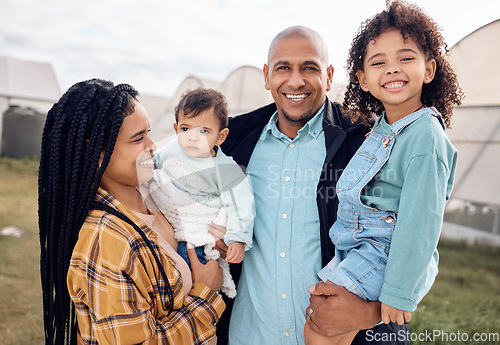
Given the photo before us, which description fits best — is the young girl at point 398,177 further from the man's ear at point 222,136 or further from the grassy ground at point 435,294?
the grassy ground at point 435,294

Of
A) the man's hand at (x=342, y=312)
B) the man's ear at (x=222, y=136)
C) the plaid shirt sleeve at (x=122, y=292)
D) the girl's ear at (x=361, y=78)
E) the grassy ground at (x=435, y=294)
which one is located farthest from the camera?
the grassy ground at (x=435, y=294)

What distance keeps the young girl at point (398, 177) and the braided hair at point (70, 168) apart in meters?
1.07

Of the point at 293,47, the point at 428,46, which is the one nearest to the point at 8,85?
the point at 293,47

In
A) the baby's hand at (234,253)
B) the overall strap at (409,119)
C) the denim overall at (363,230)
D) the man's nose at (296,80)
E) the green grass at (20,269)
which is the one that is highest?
the man's nose at (296,80)

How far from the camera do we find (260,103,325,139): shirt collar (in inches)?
91.0

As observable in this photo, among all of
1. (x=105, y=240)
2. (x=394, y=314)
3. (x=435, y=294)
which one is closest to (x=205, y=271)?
(x=105, y=240)

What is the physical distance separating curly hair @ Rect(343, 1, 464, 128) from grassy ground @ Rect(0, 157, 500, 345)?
2.90 meters

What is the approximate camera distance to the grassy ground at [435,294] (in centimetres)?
431

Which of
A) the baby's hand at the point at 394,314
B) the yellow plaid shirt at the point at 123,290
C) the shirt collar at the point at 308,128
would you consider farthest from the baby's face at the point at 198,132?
the baby's hand at the point at 394,314

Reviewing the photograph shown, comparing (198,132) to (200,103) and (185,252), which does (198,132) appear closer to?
(200,103)

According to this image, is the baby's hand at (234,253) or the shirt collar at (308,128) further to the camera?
the shirt collar at (308,128)

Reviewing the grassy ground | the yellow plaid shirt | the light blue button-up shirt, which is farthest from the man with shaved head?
the grassy ground

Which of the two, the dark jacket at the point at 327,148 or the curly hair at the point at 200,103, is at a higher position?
the curly hair at the point at 200,103

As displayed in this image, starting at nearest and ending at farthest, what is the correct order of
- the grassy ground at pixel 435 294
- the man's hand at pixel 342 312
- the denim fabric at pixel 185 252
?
the man's hand at pixel 342 312
the denim fabric at pixel 185 252
the grassy ground at pixel 435 294
